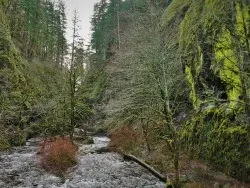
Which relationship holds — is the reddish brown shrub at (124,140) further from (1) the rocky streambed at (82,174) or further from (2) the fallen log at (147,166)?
(2) the fallen log at (147,166)

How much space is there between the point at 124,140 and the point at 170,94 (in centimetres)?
809

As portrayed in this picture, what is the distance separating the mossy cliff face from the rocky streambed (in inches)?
156

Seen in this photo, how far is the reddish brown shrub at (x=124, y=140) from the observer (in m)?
25.5

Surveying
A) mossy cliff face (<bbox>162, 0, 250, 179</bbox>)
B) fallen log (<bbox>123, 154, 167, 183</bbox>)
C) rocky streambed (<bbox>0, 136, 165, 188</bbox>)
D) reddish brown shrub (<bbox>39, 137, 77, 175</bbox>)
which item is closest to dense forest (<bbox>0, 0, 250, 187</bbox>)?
mossy cliff face (<bbox>162, 0, 250, 179</bbox>)

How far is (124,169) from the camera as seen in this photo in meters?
19.2

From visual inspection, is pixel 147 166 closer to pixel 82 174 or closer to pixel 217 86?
pixel 82 174

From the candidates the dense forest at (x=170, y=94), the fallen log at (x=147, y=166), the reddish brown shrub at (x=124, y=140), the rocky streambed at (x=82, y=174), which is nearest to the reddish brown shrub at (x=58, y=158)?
the rocky streambed at (x=82, y=174)

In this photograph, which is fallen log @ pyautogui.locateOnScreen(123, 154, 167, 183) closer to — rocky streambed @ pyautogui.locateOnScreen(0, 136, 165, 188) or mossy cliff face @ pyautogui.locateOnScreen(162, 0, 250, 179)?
rocky streambed @ pyautogui.locateOnScreen(0, 136, 165, 188)

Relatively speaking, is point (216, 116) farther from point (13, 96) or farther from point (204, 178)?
point (13, 96)

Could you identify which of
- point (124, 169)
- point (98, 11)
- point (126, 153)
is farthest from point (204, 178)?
point (98, 11)

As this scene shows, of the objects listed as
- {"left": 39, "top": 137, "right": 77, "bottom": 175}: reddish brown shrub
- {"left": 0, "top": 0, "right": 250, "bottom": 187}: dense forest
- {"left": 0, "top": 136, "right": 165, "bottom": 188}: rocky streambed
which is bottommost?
{"left": 0, "top": 136, "right": 165, "bottom": 188}: rocky streambed

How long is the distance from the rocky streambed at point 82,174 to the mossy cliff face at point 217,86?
395 cm

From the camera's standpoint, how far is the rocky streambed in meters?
15.5

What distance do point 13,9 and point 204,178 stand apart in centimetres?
4486
